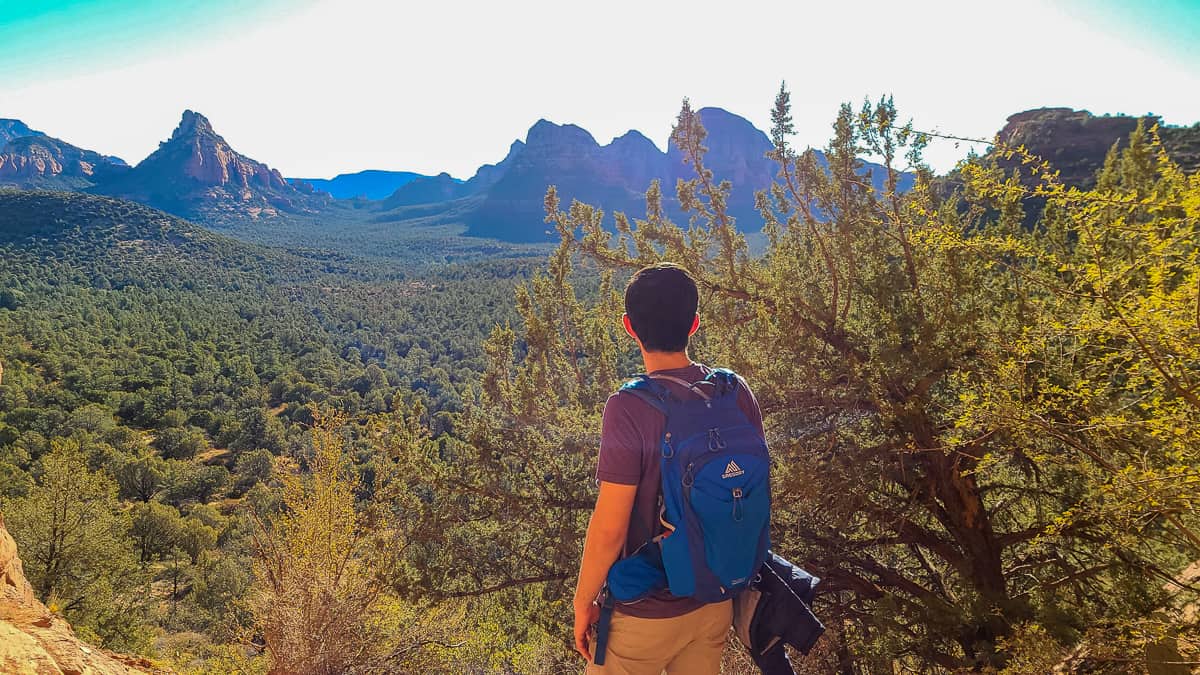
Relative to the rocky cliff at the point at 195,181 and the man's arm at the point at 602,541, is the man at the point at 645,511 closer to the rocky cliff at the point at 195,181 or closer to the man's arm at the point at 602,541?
the man's arm at the point at 602,541

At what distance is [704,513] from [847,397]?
2.89 metres

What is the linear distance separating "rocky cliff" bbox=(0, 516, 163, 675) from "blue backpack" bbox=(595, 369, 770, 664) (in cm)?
331

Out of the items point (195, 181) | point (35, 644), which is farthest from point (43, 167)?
point (35, 644)

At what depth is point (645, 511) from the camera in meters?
1.58

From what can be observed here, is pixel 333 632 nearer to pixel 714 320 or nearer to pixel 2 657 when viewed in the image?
pixel 2 657

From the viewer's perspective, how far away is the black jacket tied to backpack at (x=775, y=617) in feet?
5.25

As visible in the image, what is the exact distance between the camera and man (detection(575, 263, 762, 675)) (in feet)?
4.93

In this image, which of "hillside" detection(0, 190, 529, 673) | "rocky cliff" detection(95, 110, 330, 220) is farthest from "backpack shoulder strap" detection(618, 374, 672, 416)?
"rocky cliff" detection(95, 110, 330, 220)

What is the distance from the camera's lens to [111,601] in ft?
51.0

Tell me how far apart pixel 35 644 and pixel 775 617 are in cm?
408

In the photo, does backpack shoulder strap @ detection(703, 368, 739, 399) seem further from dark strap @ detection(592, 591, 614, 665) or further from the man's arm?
dark strap @ detection(592, 591, 614, 665)

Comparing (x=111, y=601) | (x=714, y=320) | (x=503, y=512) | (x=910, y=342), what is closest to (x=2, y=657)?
(x=503, y=512)

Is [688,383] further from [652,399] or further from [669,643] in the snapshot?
[669,643]

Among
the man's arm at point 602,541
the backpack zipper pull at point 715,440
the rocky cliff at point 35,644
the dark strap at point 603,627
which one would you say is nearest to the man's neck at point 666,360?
the backpack zipper pull at point 715,440
